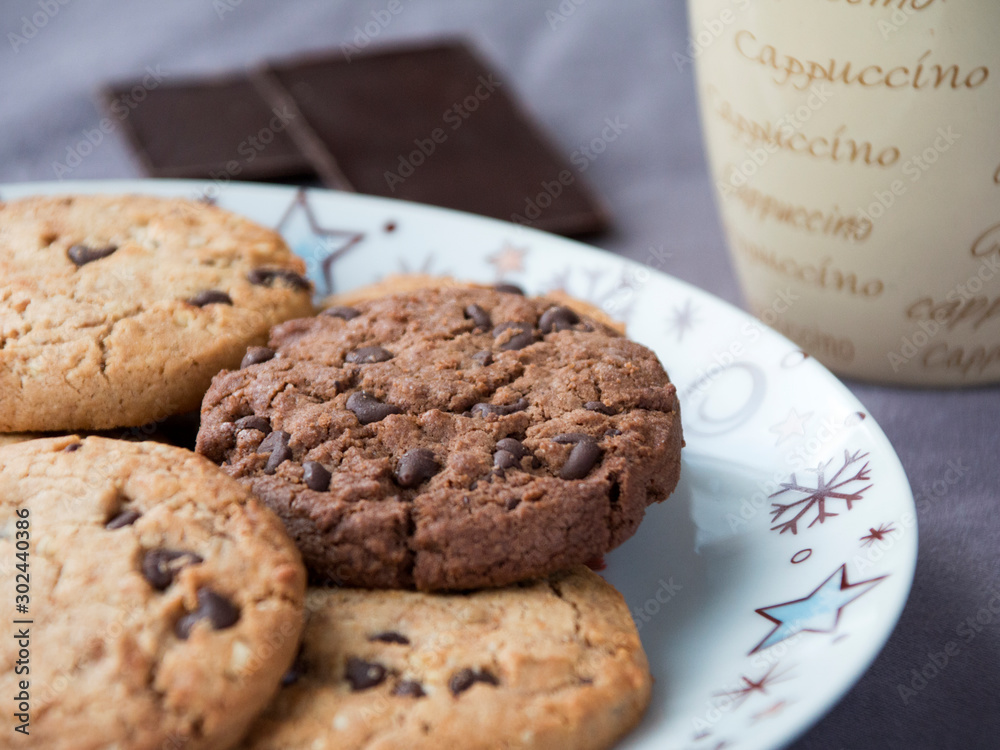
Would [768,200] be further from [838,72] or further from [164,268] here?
[164,268]

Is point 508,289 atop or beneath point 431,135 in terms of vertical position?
atop

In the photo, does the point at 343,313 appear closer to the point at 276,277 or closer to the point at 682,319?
the point at 276,277

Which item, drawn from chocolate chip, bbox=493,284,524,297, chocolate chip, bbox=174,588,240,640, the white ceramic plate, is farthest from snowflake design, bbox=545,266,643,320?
chocolate chip, bbox=174,588,240,640

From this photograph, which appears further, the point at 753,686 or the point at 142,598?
the point at 753,686

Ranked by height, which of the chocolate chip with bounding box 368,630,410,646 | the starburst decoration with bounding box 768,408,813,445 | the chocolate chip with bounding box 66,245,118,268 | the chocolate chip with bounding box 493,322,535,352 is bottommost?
the starburst decoration with bounding box 768,408,813,445

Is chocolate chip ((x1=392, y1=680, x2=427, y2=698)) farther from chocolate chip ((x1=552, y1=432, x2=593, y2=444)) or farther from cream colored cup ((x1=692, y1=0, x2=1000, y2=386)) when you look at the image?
cream colored cup ((x1=692, y1=0, x2=1000, y2=386))

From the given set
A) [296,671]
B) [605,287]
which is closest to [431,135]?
[605,287]
